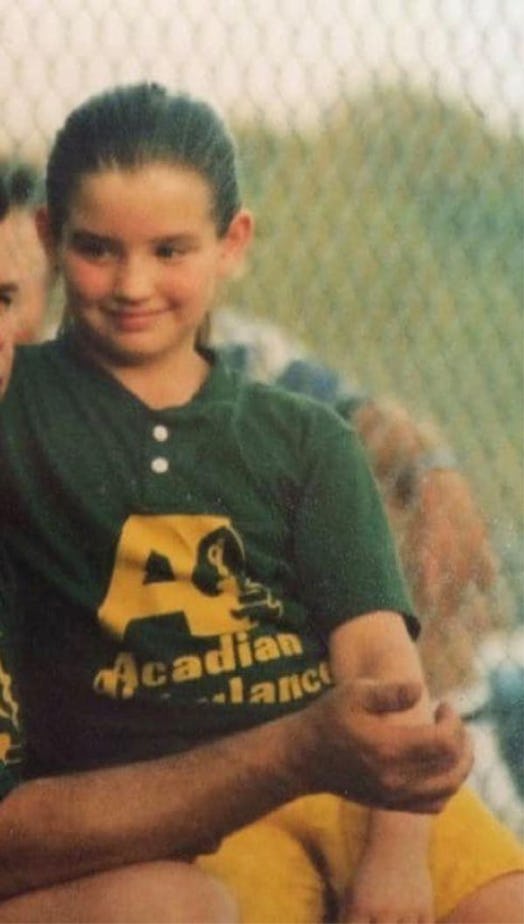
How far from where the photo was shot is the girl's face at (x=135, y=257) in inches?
38.7

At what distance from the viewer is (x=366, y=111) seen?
1.14m

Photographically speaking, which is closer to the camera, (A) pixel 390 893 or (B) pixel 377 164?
(A) pixel 390 893

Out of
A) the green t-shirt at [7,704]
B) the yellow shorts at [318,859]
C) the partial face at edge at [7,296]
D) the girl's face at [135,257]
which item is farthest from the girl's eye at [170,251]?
the yellow shorts at [318,859]

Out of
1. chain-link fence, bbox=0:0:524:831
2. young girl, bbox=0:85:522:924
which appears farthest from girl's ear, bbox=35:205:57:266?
chain-link fence, bbox=0:0:524:831

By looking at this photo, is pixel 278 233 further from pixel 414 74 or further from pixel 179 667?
pixel 179 667

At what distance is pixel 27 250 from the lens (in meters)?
1.01

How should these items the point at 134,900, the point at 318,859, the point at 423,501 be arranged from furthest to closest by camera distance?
the point at 423,501
the point at 318,859
the point at 134,900

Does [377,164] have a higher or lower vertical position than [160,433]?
higher

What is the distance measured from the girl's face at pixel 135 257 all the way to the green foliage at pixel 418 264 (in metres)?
0.12

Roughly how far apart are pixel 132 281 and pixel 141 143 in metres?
0.10

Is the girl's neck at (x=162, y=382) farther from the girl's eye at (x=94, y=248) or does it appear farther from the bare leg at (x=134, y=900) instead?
the bare leg at (x=134, y=900)

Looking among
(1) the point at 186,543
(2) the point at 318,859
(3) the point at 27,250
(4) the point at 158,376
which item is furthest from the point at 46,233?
(2) the point at 318,859

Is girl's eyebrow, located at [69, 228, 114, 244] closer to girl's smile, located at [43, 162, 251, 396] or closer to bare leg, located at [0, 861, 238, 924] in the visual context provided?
girl's smile, located at [43, 162, 251, 396]

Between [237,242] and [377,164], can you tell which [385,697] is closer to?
[237,242]
